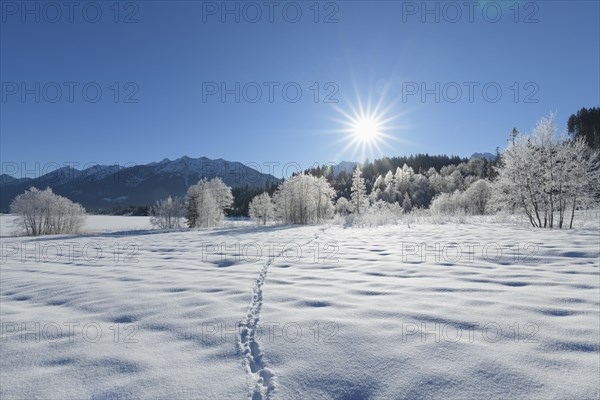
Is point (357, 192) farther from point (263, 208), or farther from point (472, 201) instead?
point (472, 201)

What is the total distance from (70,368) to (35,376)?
0.94ft

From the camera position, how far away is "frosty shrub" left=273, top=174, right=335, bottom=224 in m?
39.2

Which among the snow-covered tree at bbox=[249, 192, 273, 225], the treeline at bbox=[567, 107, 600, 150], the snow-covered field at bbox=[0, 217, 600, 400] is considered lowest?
the snow-covered field at bbox=[0, 217, 600, 400]

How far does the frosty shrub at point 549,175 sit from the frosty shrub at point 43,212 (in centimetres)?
5225

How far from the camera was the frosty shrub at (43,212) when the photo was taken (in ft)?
131

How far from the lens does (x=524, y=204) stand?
17.1 metres

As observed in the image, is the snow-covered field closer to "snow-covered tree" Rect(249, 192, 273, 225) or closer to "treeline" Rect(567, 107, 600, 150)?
"snow-covered tree" Rect(249, 192, 273, 225)

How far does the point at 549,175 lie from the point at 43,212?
189 ft

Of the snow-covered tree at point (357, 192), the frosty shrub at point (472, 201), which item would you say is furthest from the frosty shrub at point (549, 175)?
the snow-covered tree at point (357, 192)

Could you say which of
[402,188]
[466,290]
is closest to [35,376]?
[466,290]

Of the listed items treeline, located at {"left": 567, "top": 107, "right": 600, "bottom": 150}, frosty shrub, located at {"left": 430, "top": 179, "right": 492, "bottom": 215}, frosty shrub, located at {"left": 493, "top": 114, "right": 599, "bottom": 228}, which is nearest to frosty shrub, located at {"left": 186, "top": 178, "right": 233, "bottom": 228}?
frosty shrub, located at {"left": 430, "top": 179, "right": 492, "bottom": 215}

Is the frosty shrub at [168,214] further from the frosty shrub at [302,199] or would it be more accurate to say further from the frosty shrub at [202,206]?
the frosty shrub at [302,199]

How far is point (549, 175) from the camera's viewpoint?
1611cm

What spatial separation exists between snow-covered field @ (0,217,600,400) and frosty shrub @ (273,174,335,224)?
32.2 metres
